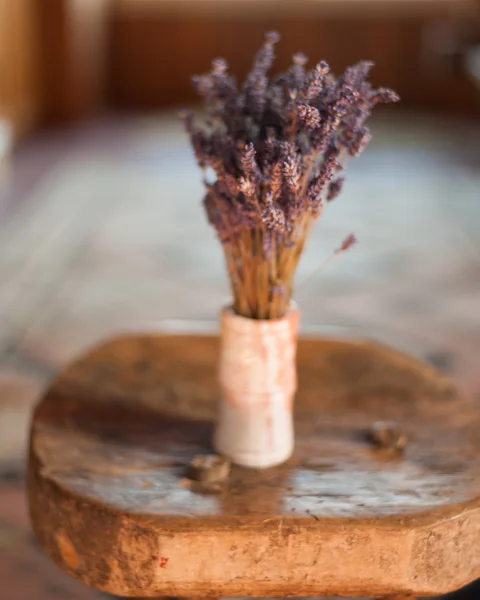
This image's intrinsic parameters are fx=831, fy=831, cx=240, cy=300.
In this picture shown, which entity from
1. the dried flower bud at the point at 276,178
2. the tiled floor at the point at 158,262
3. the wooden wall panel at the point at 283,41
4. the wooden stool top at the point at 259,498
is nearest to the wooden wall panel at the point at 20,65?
the tiled floor at the point at 158,262

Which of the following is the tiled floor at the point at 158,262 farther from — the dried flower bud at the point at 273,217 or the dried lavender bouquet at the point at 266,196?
the dried flower bud at the point at 273,217

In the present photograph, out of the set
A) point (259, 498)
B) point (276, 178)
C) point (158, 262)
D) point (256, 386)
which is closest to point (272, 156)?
point (276, 178)

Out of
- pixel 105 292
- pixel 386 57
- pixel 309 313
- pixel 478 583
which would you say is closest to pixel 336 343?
pixel 478 583

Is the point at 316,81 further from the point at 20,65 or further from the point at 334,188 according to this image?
the point at 20,65

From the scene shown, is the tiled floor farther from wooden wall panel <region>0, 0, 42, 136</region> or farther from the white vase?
the white vase

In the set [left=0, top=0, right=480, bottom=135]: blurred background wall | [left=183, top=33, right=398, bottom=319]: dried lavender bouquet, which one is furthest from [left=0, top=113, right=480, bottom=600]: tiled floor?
[left=0, top=0, right=480, bottom=135]: blurred background wall

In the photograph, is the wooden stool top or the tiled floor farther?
the tiled floor

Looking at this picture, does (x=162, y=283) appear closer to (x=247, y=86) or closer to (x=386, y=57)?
(x=247, y=86)
